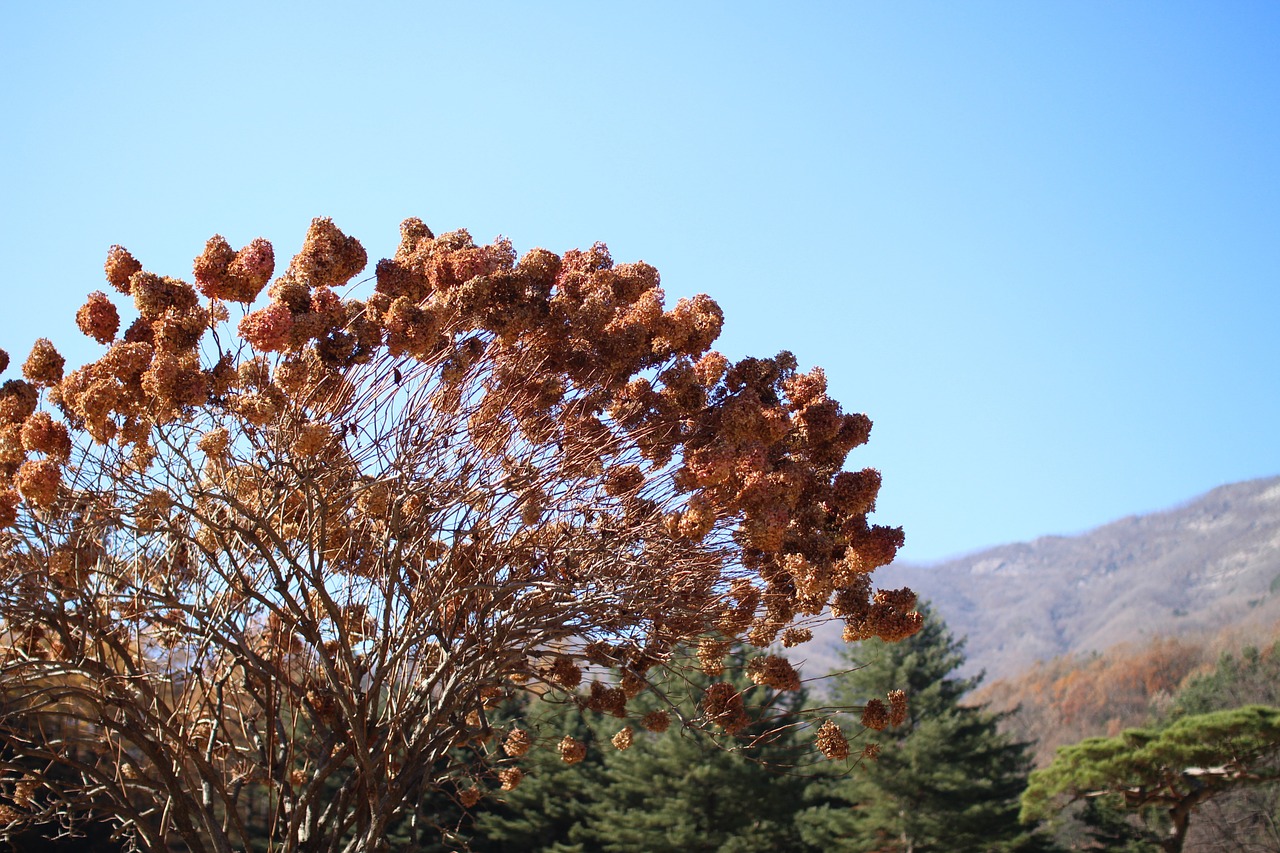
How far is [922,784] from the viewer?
20.5m

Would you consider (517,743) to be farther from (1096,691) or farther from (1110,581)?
(1110,581)

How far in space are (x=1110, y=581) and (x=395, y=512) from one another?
4082 inches

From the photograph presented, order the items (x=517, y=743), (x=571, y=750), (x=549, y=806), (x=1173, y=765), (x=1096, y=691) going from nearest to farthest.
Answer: (x=517, y=743)
(x=571, y=750)
(x=1173, y=765)
(x=549, y=806)
(x=1096, y=691)

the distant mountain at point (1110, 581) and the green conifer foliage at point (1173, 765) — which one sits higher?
the distant mountain at point (1110, 581)

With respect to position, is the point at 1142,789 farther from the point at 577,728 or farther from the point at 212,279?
the point at 212,279

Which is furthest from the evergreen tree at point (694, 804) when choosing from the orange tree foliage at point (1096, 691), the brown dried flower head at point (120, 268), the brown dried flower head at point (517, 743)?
the orange tree foliage at point (1096, 691)

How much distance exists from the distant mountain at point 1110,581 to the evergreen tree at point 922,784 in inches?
2105

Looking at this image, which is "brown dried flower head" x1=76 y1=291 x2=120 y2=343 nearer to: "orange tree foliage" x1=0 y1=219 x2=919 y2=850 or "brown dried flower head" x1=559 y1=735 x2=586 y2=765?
"orange tree foliage" x1=0 y1=219 x2=919 y2=850

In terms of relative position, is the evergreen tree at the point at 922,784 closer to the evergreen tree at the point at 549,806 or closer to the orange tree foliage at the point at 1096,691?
the evergreen tree at the point at 549,806

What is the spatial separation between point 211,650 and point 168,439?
Answer: 4.50ft

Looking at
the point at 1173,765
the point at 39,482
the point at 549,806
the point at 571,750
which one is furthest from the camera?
the point at 549,806

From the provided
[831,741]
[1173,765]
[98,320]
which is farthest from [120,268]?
[1173,765]

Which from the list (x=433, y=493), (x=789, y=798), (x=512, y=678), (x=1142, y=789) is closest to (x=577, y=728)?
(x=789, y=798)

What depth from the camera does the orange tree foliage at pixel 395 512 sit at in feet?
13.4
